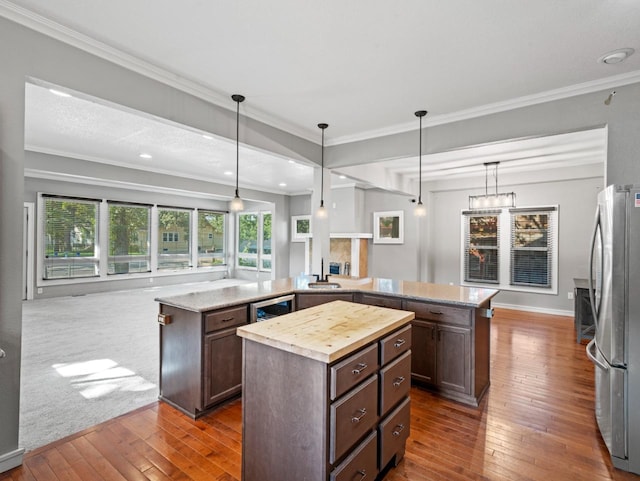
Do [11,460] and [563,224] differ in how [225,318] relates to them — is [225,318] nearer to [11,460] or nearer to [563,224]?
[11,460]

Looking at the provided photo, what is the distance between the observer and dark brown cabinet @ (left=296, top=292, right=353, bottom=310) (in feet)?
11.3

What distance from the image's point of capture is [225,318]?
2717 mm

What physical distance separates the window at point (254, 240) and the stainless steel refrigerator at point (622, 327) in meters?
9.07

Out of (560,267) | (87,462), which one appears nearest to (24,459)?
(87,462)

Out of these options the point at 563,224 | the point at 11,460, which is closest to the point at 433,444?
the point at 11,460

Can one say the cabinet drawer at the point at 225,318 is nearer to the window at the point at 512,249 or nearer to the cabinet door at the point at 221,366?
the cabinet door at the point at 221,366

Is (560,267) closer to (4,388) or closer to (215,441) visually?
(215,441)

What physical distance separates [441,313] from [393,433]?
1288mm

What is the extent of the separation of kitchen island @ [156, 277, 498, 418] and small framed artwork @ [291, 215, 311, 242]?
6.61 meters

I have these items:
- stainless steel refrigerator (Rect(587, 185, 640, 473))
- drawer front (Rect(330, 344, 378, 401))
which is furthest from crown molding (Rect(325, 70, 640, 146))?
drawer front (Rect(330, 344, 378, 401))

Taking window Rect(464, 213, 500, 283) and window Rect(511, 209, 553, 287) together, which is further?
window Rect(464, 213, 500, 283)

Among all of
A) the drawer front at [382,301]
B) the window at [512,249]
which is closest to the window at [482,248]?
the window at [512,249]

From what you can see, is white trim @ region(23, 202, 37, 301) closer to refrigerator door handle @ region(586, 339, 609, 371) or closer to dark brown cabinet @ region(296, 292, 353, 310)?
dark brown cabinet @ region(296, 292, 353, 310)

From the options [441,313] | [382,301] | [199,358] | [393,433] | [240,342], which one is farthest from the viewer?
[382,301]
